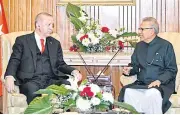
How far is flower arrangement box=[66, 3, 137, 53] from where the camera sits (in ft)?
16.1

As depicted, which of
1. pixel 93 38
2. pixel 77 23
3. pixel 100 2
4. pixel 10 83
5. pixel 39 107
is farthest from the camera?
pixel 100 2

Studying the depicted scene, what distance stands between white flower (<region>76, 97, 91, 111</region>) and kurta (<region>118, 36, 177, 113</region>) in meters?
1.50

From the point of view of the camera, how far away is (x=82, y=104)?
3.05 m

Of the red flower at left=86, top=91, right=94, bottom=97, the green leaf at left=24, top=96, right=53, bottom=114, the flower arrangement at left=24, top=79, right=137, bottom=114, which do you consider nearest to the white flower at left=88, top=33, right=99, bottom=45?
the flower arrangement at left=24, top=79, right=137, bottom=114

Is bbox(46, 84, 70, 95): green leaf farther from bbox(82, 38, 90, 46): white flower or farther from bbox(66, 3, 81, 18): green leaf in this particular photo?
bbox(66, 3, 81, 18): green leaf

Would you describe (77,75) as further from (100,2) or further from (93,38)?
(100,2)

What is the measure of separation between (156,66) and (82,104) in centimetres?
171

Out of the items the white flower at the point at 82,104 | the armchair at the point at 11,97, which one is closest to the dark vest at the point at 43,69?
the armchair at the point at 11,97

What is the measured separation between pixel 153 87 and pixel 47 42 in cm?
127

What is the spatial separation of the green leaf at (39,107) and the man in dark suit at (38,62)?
5.04 ft

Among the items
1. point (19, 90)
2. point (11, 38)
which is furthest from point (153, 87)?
point (11, 38)

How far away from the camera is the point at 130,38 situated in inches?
218

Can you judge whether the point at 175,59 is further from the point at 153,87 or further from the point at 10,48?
the point at 10,48

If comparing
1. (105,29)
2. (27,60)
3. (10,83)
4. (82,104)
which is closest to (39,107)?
(82,104)
